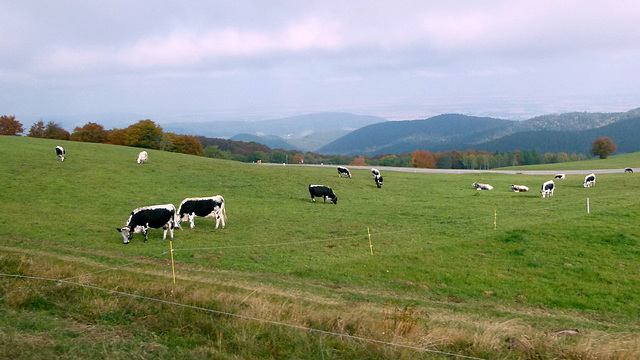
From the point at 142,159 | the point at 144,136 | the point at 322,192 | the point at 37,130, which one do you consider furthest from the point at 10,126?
the point at 322,192

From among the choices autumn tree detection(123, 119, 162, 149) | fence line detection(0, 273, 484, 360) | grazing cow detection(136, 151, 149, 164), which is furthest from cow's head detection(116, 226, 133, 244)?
autumn tree detection(123, 119, 162, 149)

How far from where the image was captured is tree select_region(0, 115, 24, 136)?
86.6 m

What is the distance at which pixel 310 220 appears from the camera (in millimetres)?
24391

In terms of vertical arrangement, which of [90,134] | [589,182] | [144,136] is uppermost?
[90,134]

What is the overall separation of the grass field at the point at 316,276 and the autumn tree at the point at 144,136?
46931 mm

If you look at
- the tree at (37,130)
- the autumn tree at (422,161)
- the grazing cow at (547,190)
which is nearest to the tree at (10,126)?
the tree at (37,130)

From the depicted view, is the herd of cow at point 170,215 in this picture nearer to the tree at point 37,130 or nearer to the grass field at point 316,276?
the grass field at point 316,276

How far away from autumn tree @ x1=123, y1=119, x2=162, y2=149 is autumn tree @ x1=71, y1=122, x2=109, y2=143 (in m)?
7.69

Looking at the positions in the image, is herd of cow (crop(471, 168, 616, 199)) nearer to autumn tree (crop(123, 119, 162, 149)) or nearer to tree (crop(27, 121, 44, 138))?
autumn tree (crop(123, 119, 162, 149))

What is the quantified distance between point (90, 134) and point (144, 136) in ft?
45.4

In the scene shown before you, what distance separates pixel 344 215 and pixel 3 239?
18.3m

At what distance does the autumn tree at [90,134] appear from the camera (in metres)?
82.9

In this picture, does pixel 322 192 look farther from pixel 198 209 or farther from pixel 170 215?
pixel 170 215

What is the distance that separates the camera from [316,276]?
1466cm
